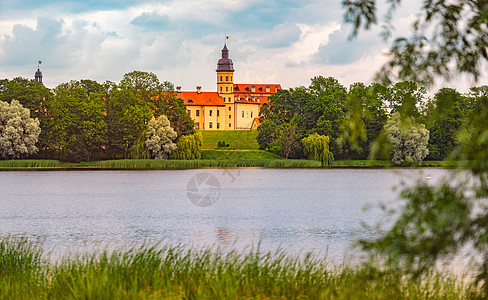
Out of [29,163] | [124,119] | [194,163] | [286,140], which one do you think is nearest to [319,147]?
[286,140]

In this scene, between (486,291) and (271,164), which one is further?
(271,164)

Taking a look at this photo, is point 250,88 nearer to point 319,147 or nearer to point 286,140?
point 286,140

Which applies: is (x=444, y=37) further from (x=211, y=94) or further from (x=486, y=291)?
(x=211, y=94)

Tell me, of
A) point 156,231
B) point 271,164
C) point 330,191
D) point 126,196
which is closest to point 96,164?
point 271,164

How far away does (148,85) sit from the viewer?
240ft

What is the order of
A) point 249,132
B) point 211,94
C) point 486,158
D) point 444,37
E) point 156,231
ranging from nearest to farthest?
point 486,158 → point 444,37 → point 156,231 → point 249,132 → point 211,94

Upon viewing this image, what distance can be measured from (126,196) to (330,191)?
1442 centimetres

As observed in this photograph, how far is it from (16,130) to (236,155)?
2606 cm

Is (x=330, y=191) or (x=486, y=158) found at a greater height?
(x=486, y=158)

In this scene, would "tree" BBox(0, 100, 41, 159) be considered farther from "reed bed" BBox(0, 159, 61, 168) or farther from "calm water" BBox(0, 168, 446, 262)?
"calm water" BBox(0, 168, 446, 262)

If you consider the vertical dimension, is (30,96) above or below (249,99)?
below

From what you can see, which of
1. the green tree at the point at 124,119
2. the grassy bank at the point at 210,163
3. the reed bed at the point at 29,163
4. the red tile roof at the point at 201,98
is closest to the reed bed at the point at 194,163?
the grassy bank at the point at 210,163

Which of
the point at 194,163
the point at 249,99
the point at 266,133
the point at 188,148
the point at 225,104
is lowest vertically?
the point at 194,163

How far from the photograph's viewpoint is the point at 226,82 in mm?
141875
